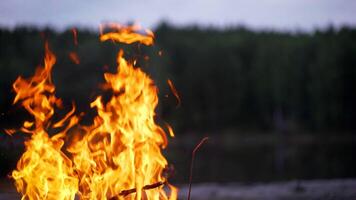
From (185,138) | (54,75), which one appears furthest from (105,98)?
(185,138)

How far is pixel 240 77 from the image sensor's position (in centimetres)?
7512

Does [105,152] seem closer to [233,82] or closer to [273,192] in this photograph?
[273,192]

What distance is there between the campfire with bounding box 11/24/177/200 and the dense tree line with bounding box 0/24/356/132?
50962 millimetres

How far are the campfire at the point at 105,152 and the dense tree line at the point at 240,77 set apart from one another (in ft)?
167

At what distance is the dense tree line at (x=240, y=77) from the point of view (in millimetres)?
63406

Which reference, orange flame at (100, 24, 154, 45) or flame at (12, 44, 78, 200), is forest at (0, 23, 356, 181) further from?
flame at (12, 44, 78, 200)

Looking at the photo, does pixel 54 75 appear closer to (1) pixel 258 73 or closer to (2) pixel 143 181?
(1) pixel 258 73

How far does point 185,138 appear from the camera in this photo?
62688 mm

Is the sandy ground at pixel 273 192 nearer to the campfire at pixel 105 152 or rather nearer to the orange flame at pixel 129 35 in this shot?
the campfire at pixel 105 152

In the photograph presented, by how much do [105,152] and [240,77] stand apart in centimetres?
6823

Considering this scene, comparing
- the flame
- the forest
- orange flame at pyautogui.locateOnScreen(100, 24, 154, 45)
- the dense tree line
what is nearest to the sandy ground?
the flame

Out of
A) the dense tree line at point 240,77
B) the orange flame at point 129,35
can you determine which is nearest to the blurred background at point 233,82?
the dense tree line at point 240,77

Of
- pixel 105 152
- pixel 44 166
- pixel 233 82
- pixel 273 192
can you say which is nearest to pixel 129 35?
pixel 105 152

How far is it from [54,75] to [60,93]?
3.88 meters
